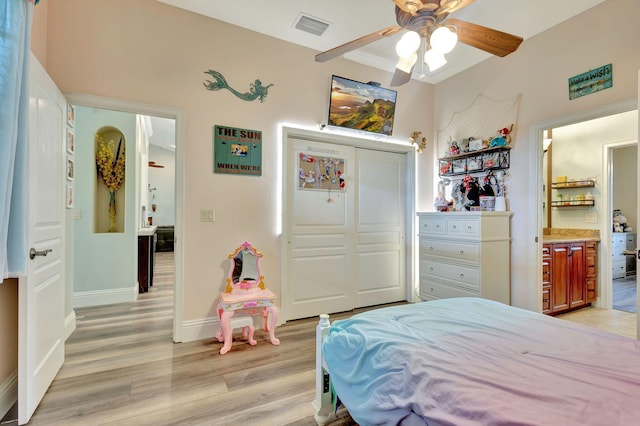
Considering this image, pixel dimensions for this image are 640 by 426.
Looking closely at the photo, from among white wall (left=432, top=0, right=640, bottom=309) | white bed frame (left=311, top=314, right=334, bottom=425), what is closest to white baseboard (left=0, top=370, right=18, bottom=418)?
white bed frame (left=311, top=314, right=334, bottom=425)

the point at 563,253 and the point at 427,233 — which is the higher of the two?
the point at 427,233

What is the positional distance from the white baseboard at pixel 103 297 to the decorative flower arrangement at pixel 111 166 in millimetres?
800

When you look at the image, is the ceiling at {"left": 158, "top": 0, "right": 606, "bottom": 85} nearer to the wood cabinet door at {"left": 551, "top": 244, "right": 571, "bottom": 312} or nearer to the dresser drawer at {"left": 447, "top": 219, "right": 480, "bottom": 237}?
the dresser drawer at {"left": 447, "top": 219, "right": 480, "bottom": 237}

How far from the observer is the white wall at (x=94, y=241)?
3668 millimetres

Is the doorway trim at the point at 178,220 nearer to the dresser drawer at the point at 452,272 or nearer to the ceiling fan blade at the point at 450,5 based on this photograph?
the ceiling fan blade at the point at 450,5

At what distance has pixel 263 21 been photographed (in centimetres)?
290

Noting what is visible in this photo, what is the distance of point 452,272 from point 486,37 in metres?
2.33

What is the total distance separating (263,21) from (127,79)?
4.42ft

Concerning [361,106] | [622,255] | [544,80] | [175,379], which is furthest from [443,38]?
[622,255]

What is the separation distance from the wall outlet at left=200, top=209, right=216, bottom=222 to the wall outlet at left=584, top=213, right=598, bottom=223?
4.93m

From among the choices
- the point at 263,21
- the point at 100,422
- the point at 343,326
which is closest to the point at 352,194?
the point at 263,21

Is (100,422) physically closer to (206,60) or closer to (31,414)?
(31,414)

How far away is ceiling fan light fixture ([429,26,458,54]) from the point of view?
164 centimetres

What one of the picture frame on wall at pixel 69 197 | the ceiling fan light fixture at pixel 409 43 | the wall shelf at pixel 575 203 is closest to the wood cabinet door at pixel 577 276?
the wall shelf at pixel 575 203
